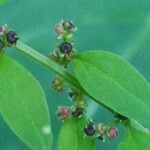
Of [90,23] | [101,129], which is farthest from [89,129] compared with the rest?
[90,23]

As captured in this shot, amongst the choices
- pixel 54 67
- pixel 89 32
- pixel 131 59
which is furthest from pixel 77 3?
pixel 54 67

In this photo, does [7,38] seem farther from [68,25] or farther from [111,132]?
[111,132]

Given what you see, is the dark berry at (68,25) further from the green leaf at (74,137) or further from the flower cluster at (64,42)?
the green leaf at (74,137)

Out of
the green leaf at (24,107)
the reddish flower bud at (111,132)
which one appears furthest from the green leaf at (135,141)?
the green leaf at (24,107)

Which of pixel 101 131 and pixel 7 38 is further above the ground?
pixel 7 38

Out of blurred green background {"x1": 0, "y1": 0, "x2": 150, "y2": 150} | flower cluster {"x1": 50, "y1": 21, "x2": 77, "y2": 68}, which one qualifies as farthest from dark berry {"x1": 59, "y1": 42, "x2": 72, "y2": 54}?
blurred green background {"x1": 0, "y1": 0, "x2": 150, "y2": 150}

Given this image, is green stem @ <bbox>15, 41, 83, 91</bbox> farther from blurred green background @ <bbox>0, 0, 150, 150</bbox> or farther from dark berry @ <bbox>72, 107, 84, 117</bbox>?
blurred green background @ <bbox>0, 0, 150, 150</bbox>
